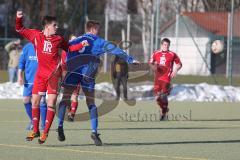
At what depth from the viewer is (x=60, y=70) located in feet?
45.3

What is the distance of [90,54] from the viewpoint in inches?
556

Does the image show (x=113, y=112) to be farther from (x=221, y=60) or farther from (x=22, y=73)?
(x=221, y=60)

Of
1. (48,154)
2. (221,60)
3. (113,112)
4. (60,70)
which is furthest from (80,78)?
(221,60)

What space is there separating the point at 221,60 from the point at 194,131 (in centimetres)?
2799

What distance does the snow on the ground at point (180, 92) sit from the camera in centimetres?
2989

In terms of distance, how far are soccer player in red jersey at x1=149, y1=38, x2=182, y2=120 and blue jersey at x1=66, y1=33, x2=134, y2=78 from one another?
Answer: 18.8 feet

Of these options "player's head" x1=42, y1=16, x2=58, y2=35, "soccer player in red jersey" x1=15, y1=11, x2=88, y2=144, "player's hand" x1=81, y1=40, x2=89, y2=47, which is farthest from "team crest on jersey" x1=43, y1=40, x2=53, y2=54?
"player's hand" x1=81, y1=40, x2=89, y2=47

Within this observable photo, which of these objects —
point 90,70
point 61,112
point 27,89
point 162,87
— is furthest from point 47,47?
point 162,87

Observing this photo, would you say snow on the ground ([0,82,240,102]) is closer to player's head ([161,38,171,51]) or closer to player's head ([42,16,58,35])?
player's head ([161,38,171,51])

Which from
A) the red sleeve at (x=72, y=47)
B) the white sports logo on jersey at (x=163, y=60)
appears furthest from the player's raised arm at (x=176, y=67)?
the red sleeve at (x=72, y=47)

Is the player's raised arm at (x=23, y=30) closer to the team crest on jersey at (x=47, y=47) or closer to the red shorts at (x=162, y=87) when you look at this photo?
the team crest on jersey at (x=47, y=47)

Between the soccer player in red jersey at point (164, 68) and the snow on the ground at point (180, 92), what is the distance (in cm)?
842

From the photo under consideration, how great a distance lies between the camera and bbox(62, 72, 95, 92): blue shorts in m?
14.0

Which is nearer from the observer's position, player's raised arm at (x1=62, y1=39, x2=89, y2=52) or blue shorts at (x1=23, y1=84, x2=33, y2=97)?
player's raised arm at (x1=62, y1=39, x2=89, y2=52)
